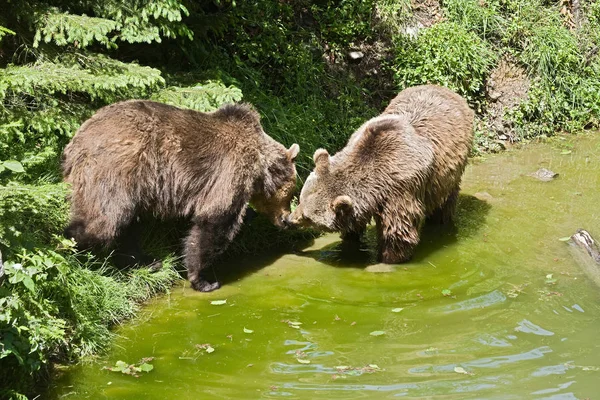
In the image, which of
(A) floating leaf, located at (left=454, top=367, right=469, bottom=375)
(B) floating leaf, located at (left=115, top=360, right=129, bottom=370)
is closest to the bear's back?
(A) floating leaf, located at (left=454, top=367, right=469, bottom=375)

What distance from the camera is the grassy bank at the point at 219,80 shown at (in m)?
6.02

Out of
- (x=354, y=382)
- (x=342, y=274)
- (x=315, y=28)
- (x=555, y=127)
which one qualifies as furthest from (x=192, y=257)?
(x=555, y=127)

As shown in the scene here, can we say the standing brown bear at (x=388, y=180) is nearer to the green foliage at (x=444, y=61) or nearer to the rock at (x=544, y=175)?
the rock at (x=544, y=175)

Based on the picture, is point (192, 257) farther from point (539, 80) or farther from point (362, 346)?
point (539, 80)

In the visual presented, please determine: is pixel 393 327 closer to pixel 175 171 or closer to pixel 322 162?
pixel 322 162

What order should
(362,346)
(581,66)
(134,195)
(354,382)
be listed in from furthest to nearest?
(581,66) < (134,195) < (362,346) < (354,382)

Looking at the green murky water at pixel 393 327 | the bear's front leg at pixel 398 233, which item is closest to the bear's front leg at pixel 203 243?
the green murky water at pixel 393 327

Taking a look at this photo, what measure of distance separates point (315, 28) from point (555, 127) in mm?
4237

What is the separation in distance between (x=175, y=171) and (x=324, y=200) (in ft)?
5.42

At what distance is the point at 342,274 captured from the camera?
26.9 ft

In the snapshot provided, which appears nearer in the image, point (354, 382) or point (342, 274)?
point (354, 382)

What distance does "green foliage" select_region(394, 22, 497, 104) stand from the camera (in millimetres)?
12039

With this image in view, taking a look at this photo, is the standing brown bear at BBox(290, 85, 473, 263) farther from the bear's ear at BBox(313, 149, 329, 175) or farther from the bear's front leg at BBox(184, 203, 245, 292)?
the bear's front leg at BBox(184, 203, 245, 292)

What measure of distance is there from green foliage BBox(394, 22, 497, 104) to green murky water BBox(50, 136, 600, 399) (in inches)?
123
